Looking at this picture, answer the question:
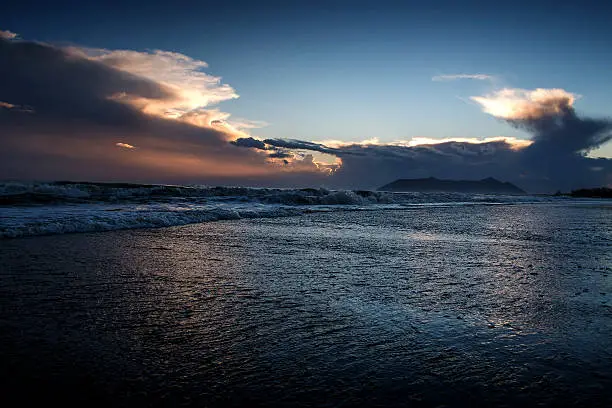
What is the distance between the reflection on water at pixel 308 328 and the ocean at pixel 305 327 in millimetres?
14

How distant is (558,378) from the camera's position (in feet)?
7.84

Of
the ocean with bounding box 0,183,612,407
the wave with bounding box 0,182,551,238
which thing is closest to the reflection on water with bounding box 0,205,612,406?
the ocean with bounding box 0,183,612,407

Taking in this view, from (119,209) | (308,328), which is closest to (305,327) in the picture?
(308,328)

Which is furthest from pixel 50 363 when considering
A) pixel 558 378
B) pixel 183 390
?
pixel 558 378

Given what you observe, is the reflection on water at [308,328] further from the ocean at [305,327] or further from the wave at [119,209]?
the wave at [119,209]

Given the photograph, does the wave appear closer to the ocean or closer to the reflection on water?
the ocean

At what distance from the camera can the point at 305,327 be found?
3236mm

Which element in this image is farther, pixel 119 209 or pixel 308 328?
pixel 119 209

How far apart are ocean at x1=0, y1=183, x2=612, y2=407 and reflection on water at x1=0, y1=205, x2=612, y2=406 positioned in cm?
1

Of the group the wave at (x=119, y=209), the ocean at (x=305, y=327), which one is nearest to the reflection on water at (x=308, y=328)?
the ocean at (x=305, y=327)

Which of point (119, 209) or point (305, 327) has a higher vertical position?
point (119, 209)

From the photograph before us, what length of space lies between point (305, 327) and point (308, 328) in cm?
3

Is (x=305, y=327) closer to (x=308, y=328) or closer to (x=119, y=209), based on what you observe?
(x=308, y=328)

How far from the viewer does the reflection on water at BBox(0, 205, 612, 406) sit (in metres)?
2.27
